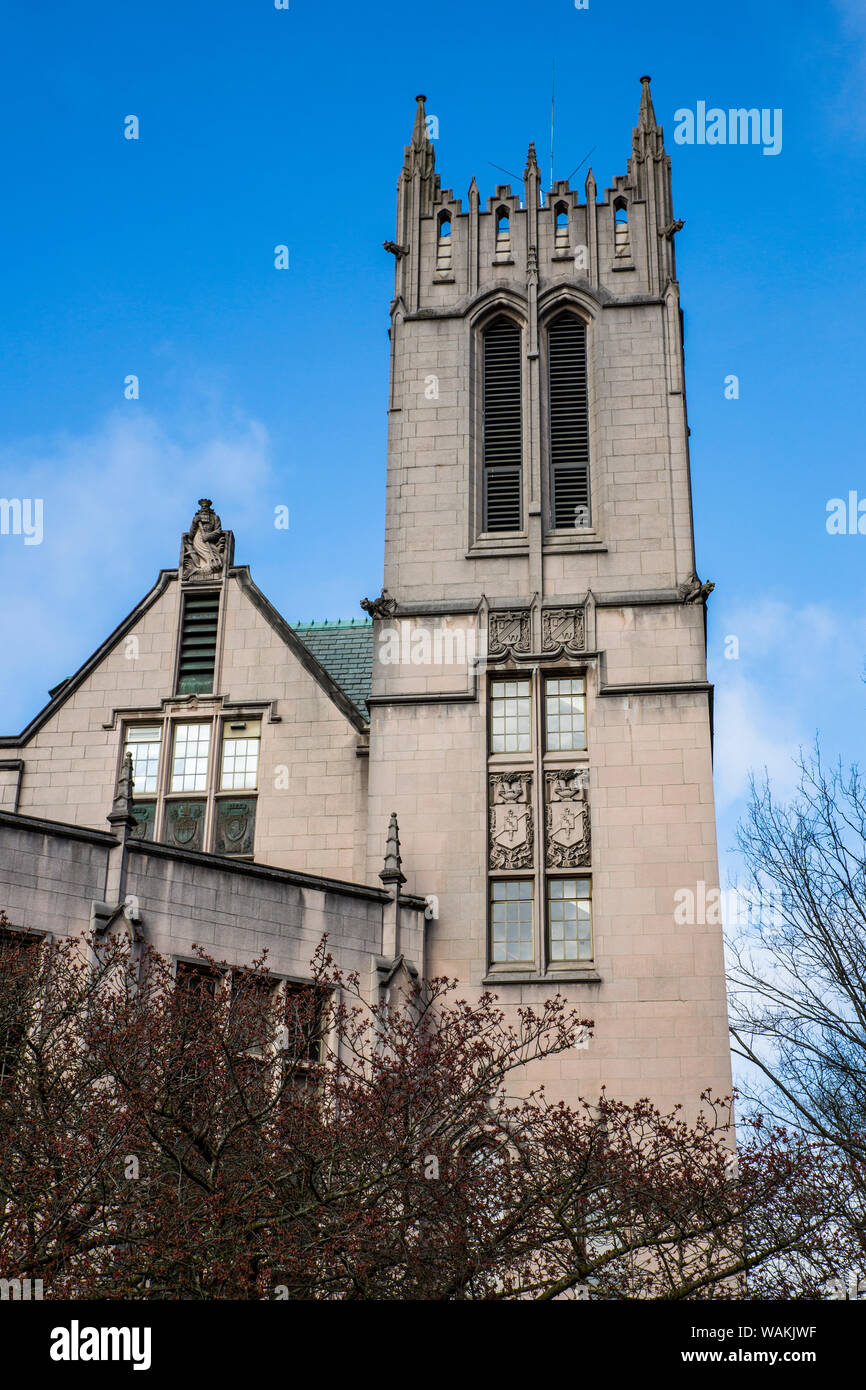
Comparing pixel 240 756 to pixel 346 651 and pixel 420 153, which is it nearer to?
pixel 346 651

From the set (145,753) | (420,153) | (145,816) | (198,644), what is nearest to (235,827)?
(145,816)

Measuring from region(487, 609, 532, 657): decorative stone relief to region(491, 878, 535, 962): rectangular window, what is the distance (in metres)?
4.21

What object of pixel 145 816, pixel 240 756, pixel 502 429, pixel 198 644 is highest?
pixel 502 429

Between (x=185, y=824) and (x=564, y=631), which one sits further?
(x=564, y=631)

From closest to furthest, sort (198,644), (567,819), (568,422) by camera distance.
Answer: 1. (567,819)
2. (198,644)
3. (568,422)

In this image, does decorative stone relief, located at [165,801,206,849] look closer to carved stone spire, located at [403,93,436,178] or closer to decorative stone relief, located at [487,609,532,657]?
decorative stone relief, located at [487,609,532,657]

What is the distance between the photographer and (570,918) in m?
28.4

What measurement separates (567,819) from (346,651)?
808 cm

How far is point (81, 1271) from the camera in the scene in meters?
16.1

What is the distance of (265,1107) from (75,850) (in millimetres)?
7531

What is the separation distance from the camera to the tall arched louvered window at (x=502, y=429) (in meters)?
32.1

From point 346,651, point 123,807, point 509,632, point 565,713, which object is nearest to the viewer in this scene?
point 123,807
